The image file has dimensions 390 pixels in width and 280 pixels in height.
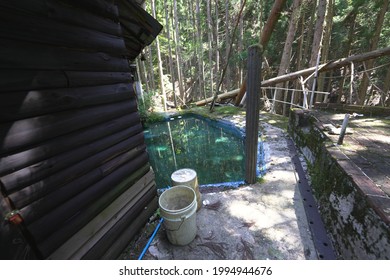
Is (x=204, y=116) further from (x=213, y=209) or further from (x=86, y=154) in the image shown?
(x=86, y=154)

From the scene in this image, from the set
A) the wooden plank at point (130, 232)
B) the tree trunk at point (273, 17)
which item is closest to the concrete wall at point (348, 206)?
the wooden plank at point (130, 232)

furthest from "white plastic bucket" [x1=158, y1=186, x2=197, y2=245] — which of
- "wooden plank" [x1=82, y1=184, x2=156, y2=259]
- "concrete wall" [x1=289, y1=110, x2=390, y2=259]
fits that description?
"concrete wall" [x1=289, y1=110, x2=390, y2=259]

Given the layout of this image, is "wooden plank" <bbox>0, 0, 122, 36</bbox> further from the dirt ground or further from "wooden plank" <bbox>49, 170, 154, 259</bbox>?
the dirt ground

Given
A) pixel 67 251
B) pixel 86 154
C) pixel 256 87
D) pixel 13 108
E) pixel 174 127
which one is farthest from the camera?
pixel 174 127

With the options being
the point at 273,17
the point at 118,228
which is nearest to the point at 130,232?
the point at 118,228

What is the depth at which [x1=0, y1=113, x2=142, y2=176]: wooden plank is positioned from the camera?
142cm

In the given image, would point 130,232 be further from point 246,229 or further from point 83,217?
point 246,229

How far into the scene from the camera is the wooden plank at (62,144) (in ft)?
4.66

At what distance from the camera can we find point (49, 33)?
1.64 metres

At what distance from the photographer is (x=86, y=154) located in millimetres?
2045

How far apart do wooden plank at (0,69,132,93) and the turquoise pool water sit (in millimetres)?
3539

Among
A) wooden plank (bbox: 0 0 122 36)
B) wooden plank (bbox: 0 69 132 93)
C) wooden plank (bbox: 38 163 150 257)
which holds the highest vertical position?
wooden plank (bbox: 0 0 122 36)
